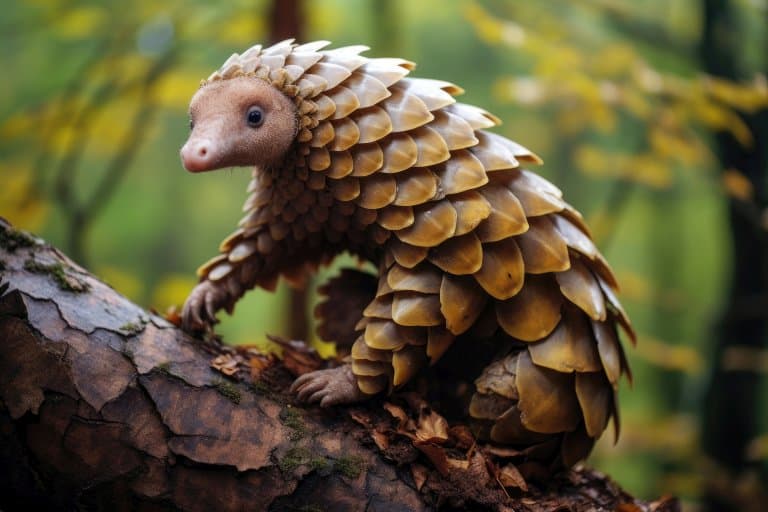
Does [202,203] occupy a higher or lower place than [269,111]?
lower

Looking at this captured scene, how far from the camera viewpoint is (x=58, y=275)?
156 cm

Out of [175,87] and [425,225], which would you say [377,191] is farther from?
[175,87]

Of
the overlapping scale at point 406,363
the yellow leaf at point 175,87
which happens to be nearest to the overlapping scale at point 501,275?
the overlapping scale at point 406,363

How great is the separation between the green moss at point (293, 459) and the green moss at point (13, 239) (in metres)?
0.78

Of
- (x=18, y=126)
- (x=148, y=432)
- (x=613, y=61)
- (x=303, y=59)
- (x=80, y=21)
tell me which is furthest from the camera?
(x=80, y=21)

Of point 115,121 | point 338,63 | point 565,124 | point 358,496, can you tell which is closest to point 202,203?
point 115,121

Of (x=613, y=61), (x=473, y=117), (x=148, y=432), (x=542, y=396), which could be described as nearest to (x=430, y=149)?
(x=473, y=117)

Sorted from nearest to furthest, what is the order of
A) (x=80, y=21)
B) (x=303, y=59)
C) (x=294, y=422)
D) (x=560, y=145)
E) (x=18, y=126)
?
(x=294, y=422), (x=303, y=59), (x=18, y=126), (x=80, y=21), (x=560, y=145)

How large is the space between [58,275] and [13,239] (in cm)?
14

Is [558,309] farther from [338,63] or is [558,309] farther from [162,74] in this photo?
[162,74]

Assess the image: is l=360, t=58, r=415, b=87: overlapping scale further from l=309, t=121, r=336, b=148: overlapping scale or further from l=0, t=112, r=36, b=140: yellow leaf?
l=0, t=112, r=36, b=140: yellow leaf

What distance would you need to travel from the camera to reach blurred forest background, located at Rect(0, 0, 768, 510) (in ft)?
11.8

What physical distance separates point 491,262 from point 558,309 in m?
0.22

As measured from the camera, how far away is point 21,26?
13.0 feet
